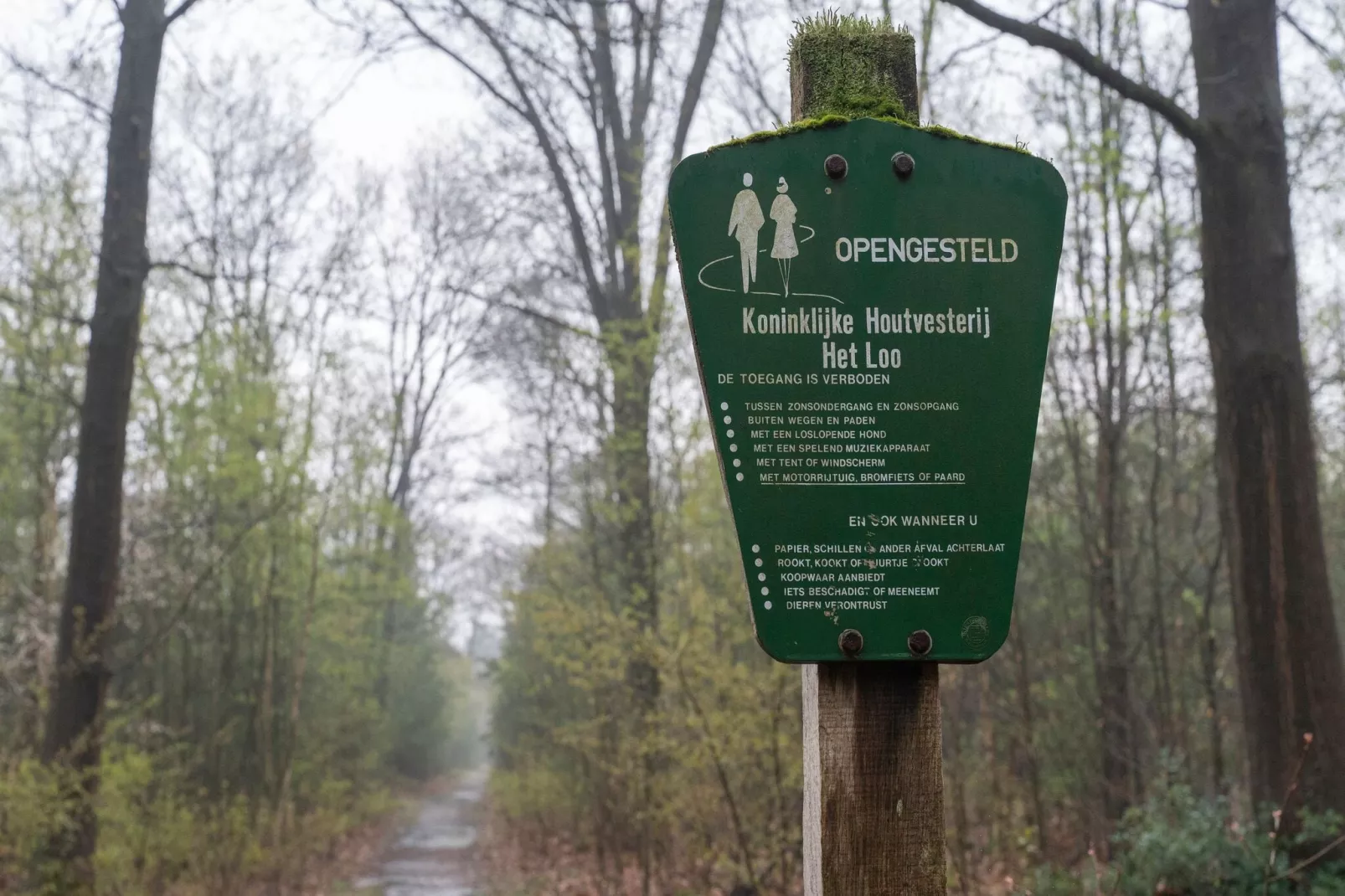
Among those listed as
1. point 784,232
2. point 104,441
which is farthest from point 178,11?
point 784,232

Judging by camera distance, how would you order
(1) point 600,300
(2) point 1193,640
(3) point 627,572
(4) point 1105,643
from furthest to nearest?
(1) point 600,300
(2) point 1193,640
(4) point 1105,643
(3) point 627,572

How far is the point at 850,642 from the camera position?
201cm

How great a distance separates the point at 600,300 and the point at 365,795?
36.9 ft

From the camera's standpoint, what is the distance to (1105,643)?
31.5 feet

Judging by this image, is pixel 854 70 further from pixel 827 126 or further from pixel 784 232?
pixel 784 232


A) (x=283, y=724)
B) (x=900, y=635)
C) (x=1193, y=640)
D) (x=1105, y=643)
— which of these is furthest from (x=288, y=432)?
(x=900, y=635)

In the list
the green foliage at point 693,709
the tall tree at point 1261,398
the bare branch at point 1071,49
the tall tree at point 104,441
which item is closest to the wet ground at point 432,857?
the green foliage at point 693,709

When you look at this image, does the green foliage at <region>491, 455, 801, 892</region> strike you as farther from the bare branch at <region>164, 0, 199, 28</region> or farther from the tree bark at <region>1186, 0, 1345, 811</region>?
the bare branch at <region>164, 0, 199, 28</region>

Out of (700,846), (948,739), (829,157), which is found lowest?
(700,846)

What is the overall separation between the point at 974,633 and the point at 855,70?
121cm

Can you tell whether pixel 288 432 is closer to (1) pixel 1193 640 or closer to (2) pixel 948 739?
(2) pixel 948 739

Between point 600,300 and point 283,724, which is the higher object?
point 600,300

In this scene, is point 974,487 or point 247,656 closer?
point 974,487

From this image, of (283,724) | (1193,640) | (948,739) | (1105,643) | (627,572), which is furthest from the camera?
(283,724)
